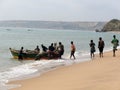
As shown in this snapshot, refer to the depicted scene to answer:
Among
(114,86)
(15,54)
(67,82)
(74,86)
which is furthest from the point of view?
(15,54)

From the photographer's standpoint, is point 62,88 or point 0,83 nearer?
point 62,88

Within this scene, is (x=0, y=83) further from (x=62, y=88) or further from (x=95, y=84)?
(x=95, y=84)

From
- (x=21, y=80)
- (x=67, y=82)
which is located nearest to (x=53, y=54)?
(x=21, y=80)

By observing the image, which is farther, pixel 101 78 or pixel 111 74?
pixel 111 74

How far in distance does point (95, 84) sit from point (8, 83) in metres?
3.94

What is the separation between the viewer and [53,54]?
26.4 meters

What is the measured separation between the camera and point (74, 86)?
12609 mm

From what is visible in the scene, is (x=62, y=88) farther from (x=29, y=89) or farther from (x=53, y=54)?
(x=53, y=54)

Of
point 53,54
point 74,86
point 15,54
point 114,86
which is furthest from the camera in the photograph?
point 15,54

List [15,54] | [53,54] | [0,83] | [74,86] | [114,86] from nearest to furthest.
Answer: [114,86], [74,86], [0,83], [53,54], [15,54]

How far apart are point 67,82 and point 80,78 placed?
996 mm

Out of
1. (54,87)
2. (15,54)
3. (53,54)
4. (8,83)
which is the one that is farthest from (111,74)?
(15,54)

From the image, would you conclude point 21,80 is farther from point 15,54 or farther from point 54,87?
point 15,54

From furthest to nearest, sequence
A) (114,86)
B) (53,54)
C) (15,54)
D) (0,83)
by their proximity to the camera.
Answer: (15,54) < (53,54) < (0,83) < (114,86)
